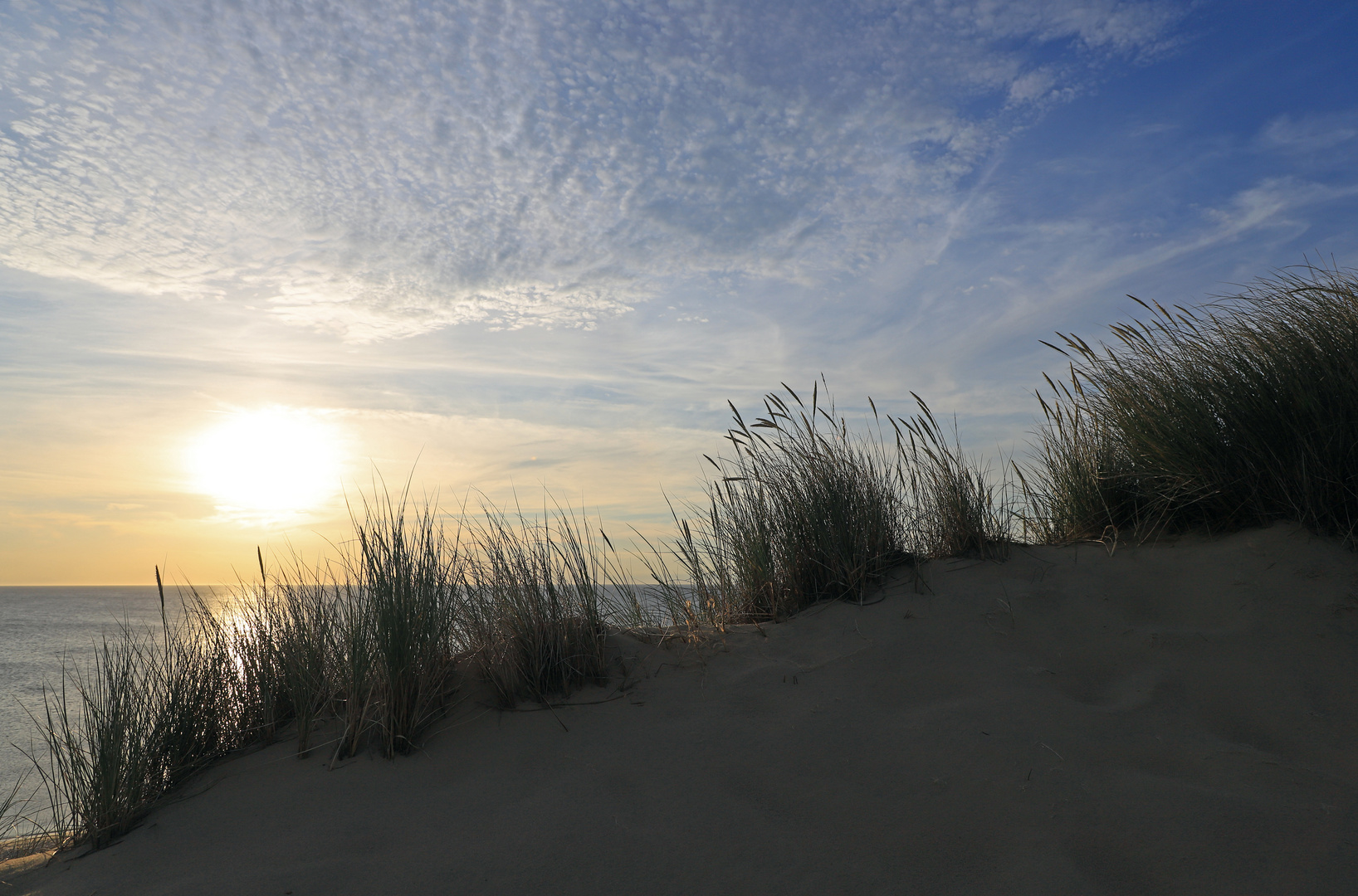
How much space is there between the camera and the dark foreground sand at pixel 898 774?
1.82 meters

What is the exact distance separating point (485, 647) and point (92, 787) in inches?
56.6

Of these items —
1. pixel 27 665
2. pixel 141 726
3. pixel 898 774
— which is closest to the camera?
pixel 898 774

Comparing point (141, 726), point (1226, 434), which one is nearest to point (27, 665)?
point (141, 726)

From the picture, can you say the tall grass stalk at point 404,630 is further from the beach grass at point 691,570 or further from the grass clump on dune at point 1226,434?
the grass clump on dune at point 1226,434

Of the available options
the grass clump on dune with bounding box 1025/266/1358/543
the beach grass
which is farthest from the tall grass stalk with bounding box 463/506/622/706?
the grass clump on dune with bounding box 1025/266/1358/543

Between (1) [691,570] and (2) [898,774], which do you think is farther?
(1) [691,570]

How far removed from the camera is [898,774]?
2.18 metres

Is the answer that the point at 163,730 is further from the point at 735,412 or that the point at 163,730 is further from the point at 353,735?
the point at 735,412

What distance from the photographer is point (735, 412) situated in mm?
4336

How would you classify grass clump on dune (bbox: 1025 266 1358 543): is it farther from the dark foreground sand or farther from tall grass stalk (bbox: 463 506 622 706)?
tall grass stalk (bbox: 463 506 622 706)

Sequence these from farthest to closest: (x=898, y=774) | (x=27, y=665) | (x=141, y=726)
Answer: (x=27, y=665) → (x=141, y=726) → (x=898, y=774)

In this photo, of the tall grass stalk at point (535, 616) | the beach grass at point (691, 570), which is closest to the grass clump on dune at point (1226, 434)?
the beach grass at point (691, 570)

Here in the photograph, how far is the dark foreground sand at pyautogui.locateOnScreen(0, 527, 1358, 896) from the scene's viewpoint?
182 centimetres

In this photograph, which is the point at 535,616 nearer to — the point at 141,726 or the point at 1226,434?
the point at 141,726
